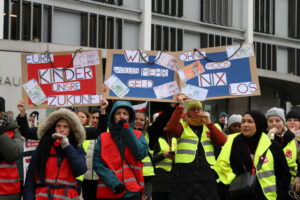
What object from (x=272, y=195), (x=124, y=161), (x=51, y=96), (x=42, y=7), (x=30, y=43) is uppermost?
(x=42, y=7)

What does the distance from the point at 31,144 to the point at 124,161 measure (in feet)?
6.71

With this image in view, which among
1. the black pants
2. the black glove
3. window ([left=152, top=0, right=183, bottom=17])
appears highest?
window ([left=152, top=0, right=183, bottom=17])

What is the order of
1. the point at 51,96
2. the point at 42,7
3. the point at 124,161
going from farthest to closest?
1. the point at 42,7
2. the point at 51,96
3. the point at 124,161

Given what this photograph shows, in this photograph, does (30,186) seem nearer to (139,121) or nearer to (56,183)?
(56,183)

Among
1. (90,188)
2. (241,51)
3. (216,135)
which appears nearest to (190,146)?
(216,135)

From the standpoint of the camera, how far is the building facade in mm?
25156

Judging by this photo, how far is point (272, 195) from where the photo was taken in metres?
6.16

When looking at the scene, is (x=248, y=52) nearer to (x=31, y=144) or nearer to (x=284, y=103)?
(x=31, y=144)

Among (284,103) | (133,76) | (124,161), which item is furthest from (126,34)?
(124,161)

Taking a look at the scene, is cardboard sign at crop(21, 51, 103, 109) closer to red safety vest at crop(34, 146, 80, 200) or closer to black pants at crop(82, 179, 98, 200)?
black pants at crop(82, 179, 98, 200)

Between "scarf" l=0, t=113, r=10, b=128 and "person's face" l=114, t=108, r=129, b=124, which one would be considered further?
"scarf" l=0, t=113, r=10, b=128

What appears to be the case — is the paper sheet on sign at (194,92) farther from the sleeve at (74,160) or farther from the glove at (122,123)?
the sleeve at (74,160)

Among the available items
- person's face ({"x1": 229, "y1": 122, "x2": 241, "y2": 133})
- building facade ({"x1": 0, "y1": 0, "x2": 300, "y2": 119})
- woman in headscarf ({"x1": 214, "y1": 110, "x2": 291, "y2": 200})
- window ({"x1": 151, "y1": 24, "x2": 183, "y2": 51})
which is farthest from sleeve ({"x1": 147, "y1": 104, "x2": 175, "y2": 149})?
window ({"x1": 151, "y1": 24, "x2": 183, "y2": 51})

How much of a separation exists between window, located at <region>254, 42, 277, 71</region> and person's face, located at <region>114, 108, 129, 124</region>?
1191 inches
